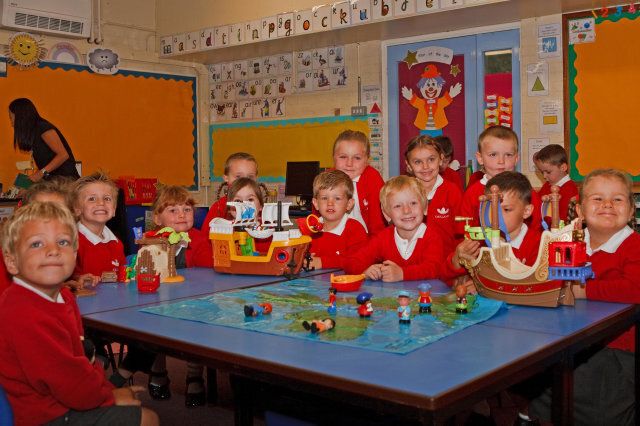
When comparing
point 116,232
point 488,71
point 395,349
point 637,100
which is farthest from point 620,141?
point 395,349

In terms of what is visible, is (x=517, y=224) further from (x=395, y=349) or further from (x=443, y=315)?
(x=395, y=349)

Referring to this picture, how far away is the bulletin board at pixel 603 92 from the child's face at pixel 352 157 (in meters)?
2.33

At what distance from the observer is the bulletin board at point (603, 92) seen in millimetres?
5148

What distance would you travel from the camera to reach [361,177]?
383 centimetres

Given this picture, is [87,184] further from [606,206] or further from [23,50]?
[23,50]

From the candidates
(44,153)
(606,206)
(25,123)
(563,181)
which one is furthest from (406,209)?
(25,123)

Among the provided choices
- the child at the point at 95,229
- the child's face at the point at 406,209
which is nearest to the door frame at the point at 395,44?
the child's face at the point at 406,209

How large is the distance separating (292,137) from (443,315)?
5.44 m

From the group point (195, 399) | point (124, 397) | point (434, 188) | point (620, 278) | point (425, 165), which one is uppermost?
point (425, 165)

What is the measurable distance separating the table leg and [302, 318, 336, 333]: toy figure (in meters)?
0.56

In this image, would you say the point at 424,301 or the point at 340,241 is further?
the point at 340,241

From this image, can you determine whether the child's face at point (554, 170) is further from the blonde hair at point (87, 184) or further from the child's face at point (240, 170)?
the blonde hair at point (87, 184)

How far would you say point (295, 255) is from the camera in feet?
8.98

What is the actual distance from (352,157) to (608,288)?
194 centimetres
